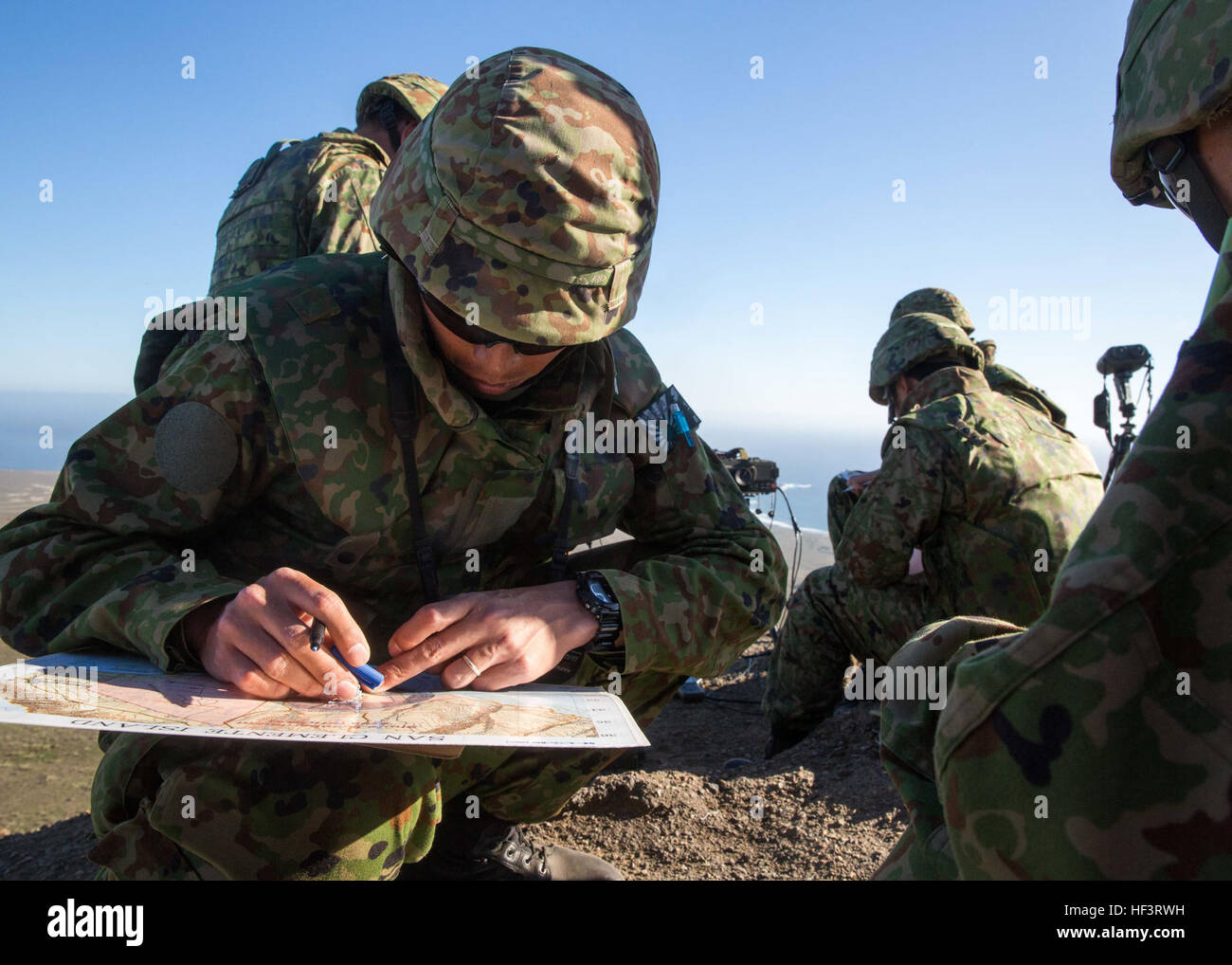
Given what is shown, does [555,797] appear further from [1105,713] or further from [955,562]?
[955,562]

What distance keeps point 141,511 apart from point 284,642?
1.98 ft

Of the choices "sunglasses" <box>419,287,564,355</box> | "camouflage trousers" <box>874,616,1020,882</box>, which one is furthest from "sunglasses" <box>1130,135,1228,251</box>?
"sunglasses" <box>419,287,564,355</box>

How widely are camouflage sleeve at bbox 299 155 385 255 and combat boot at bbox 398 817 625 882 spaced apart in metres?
2.51

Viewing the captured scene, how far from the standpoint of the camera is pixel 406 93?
13.1 feet

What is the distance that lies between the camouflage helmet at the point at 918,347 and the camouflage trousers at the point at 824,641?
3.96 ft

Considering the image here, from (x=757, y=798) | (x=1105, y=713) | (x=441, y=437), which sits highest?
A: (x=441, y=437)

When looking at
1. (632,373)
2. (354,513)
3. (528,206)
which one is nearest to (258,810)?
(354,513)

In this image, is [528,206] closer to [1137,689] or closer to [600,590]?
[600,590]

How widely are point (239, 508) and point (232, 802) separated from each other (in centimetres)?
72

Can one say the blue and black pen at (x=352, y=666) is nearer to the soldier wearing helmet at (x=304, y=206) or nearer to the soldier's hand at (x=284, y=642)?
the soldier's hand at (x=284, y=642)

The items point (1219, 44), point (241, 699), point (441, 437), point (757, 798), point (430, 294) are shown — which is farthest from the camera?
point (757, 798)

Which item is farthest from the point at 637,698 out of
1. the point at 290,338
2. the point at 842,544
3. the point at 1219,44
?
the point at 842,544

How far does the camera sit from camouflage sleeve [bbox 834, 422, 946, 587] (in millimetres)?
3910

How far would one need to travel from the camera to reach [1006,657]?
80cm
